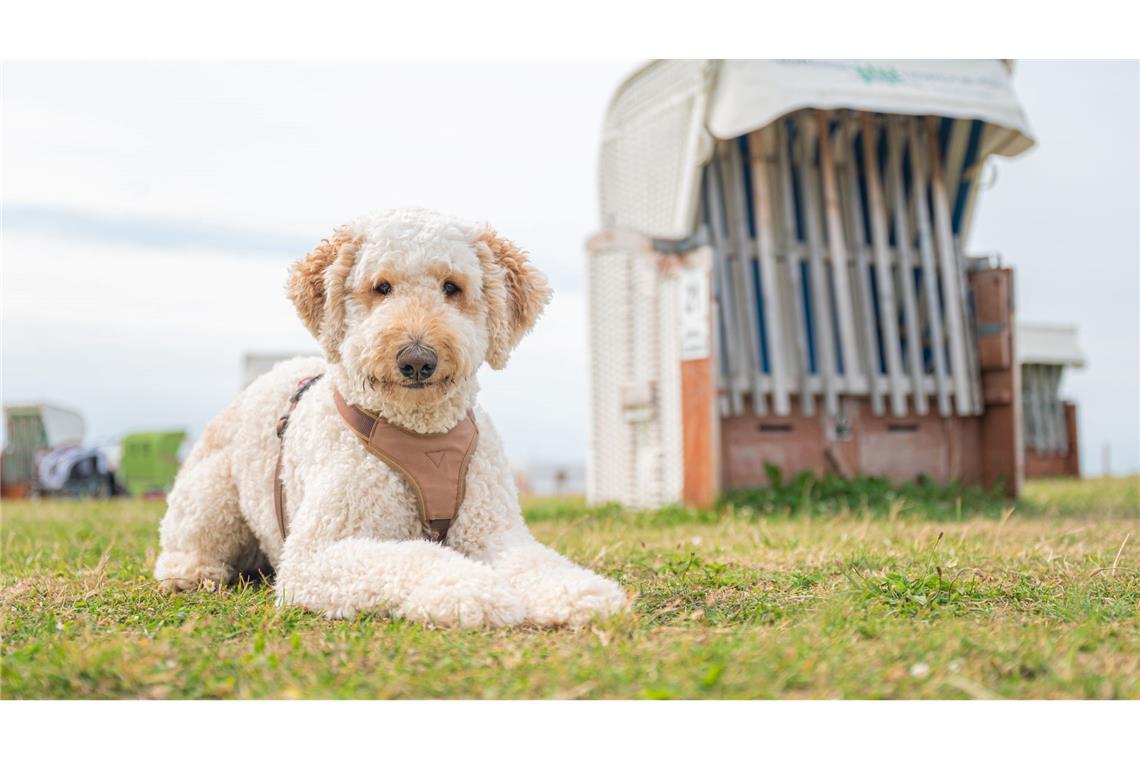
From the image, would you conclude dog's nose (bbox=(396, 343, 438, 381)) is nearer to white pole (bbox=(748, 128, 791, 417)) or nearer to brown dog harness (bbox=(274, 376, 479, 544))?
brown dog harness (bbox=(274, 376, 479, 544))

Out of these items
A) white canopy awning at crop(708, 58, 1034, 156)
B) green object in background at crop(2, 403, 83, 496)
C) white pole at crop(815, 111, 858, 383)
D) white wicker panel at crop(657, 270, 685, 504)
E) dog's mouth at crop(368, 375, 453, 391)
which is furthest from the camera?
green object in background at crop(2, 403, 83, 496)

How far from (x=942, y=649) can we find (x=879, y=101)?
5644 mm

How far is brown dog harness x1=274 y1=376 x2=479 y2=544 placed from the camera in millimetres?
3143

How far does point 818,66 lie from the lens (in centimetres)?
706

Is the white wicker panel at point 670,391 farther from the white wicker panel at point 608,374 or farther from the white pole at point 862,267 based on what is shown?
the white pole at point 862,267

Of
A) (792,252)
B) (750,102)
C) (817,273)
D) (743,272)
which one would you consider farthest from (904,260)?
(750,102)

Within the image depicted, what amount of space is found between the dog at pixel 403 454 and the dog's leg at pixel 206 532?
0.05m

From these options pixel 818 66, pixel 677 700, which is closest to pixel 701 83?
pixel 818 66

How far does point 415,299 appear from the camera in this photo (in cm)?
295

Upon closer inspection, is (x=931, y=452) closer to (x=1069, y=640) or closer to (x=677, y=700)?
(x=1069, y=640)

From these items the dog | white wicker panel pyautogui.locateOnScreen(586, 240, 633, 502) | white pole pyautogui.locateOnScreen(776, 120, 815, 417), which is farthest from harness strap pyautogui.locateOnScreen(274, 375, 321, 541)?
white pole pyautogui.locateOnScreen(776, 120, 815, 417)

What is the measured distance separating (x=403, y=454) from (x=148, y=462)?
36.0 ft

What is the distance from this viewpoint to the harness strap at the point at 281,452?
3.52 metres

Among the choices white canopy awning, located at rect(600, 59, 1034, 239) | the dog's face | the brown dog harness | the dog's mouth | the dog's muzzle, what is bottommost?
the brown dog harness
